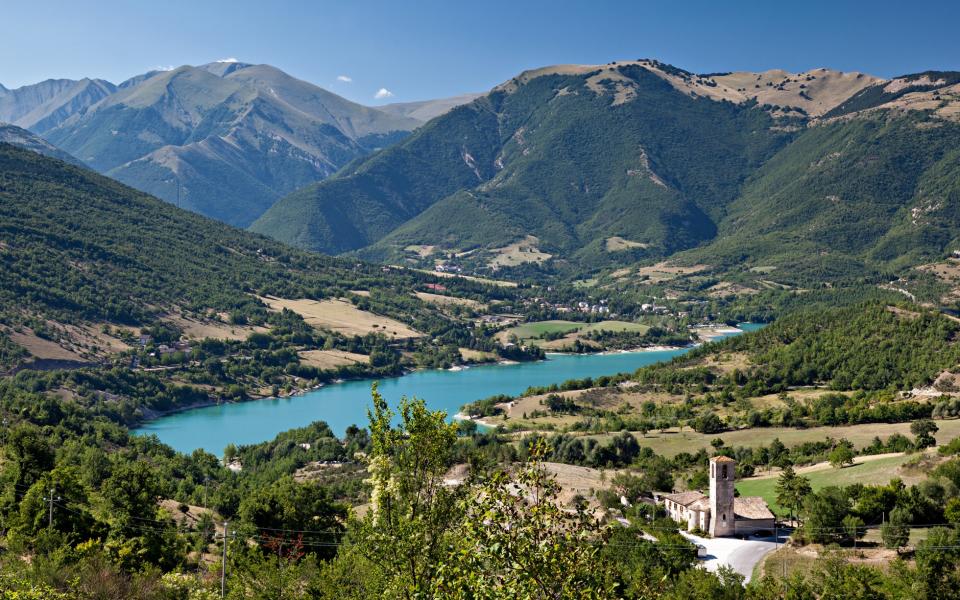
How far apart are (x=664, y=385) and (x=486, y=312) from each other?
86003mm

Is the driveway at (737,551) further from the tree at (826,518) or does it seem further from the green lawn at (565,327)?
the green lawn at (565,327)

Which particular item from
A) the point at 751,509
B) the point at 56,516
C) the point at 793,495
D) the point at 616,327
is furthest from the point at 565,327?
the point at 56,516

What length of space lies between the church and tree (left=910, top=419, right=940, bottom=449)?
13995mm

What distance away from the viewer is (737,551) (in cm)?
3616

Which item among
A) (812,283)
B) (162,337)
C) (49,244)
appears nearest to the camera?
(162,337)

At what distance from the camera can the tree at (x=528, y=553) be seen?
10.8m

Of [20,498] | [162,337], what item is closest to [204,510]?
[20,498]

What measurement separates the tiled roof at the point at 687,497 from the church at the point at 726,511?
0.75 m

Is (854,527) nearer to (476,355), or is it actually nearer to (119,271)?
(476,355)

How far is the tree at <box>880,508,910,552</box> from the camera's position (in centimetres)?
3297

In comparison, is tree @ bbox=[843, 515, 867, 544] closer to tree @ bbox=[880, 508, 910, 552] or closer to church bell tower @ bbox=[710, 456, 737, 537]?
tree @ bbox=[880, 508, 910, 552]

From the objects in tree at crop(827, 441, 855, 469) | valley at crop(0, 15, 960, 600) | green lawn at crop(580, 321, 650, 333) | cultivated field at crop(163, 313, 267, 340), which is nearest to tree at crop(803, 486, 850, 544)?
valley at crop(0, 15, 960, 600)

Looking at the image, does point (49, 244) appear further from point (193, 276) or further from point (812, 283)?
point (812, 283)

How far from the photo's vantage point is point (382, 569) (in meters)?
13.1
